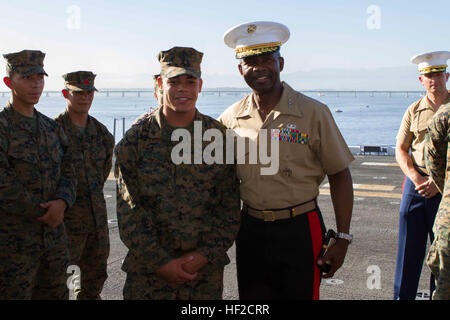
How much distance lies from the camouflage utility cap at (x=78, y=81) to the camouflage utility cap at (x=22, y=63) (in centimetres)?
94

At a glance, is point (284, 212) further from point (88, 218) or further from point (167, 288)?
point (88, 218)

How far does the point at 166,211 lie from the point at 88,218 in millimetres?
1496

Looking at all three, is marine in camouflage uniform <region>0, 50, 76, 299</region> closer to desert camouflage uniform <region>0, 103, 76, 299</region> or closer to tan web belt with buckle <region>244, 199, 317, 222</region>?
desert camouflage uniform <region>0, 103, 76, 299</region>

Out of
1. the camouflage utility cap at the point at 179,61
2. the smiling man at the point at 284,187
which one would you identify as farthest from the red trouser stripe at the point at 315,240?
the camouflage utility cap at the point at 179,61

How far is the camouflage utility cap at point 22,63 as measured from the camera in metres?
3.25

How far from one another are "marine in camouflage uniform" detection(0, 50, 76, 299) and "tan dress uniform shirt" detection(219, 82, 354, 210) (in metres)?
1.34

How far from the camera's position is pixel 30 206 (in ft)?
9.82

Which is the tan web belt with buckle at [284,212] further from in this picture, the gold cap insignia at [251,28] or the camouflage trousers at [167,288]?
the gold cap insignia at [251,28]

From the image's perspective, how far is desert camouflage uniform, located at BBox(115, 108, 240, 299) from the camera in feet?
8.75

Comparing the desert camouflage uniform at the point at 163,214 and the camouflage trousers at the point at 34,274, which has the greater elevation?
the desert camouflage uniform at the point at 163,214

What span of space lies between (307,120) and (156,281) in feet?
4.22

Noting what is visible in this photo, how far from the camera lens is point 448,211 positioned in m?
2.70

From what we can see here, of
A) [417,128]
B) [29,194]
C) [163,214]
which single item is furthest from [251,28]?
[417,128]
